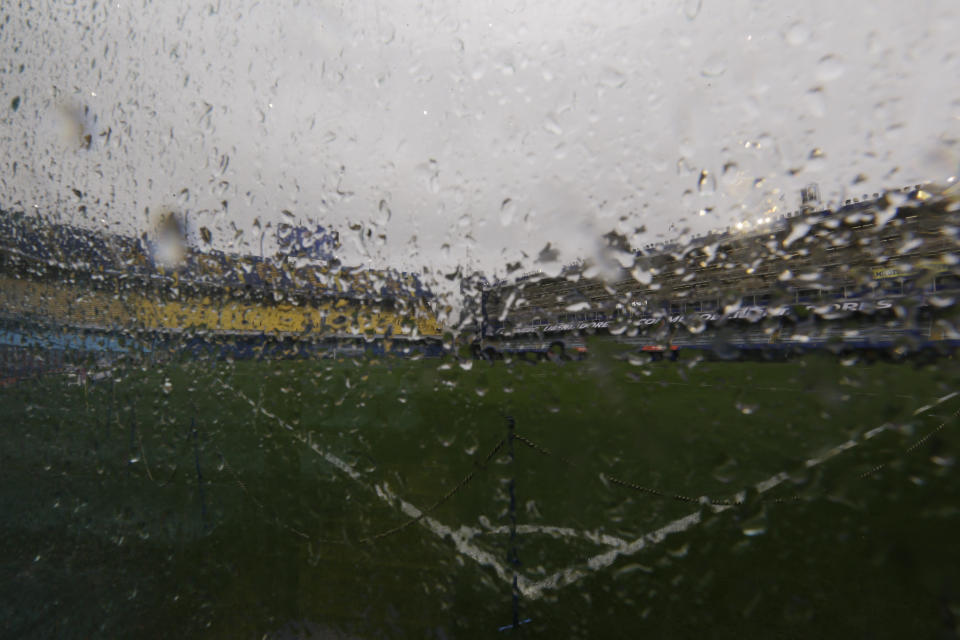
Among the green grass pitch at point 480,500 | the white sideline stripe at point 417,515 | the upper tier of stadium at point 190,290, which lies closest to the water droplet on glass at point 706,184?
the green grass pitch at point 480,500

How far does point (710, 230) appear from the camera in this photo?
62cm

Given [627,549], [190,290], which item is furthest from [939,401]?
[190,290]

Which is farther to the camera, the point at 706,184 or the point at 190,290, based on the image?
the point at 190,290

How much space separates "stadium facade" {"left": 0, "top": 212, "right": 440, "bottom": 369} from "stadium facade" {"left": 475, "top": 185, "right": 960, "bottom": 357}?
38 cm

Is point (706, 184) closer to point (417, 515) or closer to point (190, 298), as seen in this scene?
point (417, 515)

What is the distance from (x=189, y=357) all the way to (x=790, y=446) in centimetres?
200

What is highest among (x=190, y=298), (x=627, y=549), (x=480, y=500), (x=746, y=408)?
(x=190, y=298)

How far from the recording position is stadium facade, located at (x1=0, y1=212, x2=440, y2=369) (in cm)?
113

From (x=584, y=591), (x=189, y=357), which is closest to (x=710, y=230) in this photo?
(x=584, y=591)

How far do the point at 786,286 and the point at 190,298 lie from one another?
1.86 meters

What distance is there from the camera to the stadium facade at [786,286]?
464 mm

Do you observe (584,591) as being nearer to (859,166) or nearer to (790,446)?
(790,446)

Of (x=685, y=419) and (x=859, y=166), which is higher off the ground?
(x=859, y=166)

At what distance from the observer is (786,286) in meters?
0.56
